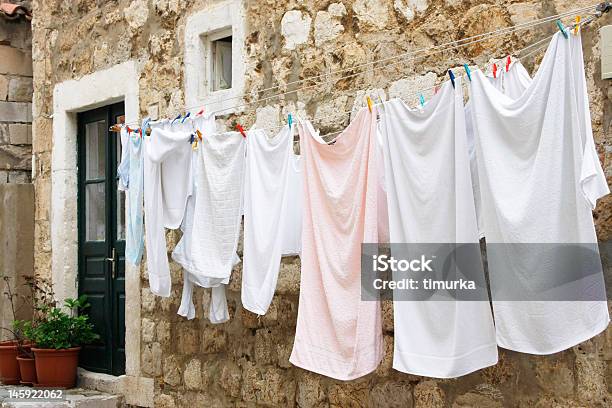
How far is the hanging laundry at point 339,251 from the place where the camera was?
413cm

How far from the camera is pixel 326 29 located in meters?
5.09

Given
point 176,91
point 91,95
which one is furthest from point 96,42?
point 176,91

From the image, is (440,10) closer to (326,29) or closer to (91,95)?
(326,29)

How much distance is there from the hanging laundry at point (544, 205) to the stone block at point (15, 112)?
5525mm

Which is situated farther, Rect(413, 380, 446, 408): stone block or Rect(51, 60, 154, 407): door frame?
Rect(51, 60, 154, 407): door frame

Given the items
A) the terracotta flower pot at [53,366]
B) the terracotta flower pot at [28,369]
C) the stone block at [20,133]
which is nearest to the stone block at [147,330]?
the terracotta flower pot at [53,366]

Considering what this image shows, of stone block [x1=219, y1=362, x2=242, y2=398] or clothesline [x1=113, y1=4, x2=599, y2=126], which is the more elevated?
clothesline [x1=113, y1=4, x2=599, y2=126]

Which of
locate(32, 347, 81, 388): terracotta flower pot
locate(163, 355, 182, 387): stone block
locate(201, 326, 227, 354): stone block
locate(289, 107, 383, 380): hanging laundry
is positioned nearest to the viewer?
locate(289, 107, 383, 380): hanging laundry

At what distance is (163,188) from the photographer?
5.32 m

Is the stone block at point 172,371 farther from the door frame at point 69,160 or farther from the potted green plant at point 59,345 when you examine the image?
the potted green plant at point 59,345

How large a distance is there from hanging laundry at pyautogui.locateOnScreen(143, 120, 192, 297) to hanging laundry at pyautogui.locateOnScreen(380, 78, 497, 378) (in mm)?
1566

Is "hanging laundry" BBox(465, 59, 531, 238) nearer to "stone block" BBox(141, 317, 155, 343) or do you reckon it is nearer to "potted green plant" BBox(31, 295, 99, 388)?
"stone block" BBox(141, 317, 155, 343)

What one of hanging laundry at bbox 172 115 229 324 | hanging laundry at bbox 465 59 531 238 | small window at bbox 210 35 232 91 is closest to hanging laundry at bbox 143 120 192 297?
hanging laundry at bbox 172 115 229 324

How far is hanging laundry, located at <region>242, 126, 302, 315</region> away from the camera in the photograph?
4590mm
